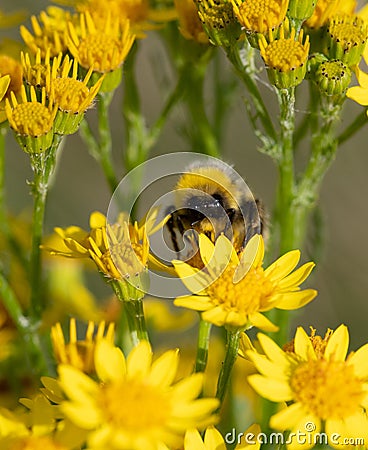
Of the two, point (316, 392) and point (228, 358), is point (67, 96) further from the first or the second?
point (316, 392)

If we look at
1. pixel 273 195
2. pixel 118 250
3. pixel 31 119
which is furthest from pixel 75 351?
pixel 273 195

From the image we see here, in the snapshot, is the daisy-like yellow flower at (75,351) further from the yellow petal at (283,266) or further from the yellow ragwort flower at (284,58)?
the yellow ragwort flower at (284,58)

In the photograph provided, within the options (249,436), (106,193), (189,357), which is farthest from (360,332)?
(249,436)

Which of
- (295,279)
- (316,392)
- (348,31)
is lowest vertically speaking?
(316,392)

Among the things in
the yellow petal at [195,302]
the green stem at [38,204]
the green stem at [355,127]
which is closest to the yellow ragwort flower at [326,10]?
the green stem at [355,127]

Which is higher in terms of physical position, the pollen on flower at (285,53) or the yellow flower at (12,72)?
the pollen on flower at (285,53)

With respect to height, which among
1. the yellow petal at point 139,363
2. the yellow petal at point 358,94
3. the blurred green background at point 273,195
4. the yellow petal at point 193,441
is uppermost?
the yellow petal at point 358,94

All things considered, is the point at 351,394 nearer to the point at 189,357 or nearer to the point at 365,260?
the point at 189,357
